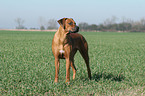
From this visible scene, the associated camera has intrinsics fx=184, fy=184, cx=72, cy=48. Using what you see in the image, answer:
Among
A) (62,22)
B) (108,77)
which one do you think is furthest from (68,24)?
(108,77)

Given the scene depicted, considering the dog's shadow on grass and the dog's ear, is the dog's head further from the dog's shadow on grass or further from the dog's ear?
the dog's shadow on grass

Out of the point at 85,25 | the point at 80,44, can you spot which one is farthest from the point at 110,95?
the point at 85,25

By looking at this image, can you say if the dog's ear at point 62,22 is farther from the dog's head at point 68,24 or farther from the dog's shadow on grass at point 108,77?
the dog's shadow on grass at point 108,77

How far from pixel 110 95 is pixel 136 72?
10.3ft

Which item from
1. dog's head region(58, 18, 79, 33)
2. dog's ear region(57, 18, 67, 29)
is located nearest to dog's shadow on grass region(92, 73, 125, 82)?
dog's head region(58, 18, 79, 33)

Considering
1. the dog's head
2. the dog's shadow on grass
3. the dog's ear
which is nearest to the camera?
the dog's head

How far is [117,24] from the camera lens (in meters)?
140

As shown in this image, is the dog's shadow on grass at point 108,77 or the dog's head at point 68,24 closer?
the dog's head at point 68,24

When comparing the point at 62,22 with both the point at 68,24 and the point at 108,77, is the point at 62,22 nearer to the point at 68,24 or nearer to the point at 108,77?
the point at 68,24

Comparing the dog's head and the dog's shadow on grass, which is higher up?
the dog's head

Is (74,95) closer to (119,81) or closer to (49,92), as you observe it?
(49,92)

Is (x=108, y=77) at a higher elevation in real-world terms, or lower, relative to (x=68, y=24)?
lower

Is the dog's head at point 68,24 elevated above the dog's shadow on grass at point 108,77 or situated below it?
above

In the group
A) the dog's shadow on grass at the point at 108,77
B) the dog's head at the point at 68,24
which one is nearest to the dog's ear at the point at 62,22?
the dog's head at the point at 68,24
